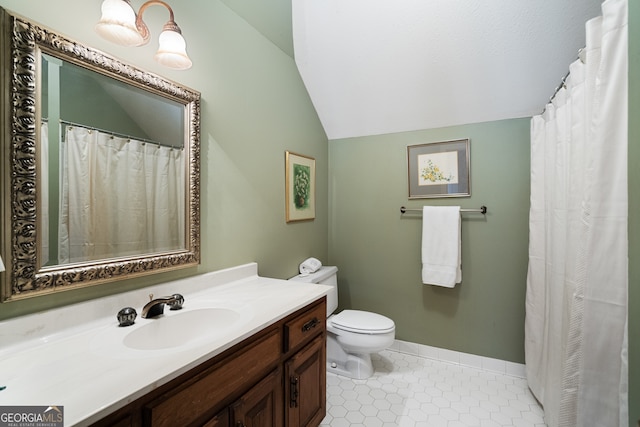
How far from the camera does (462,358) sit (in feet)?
7.66

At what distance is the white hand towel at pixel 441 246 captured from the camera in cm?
223

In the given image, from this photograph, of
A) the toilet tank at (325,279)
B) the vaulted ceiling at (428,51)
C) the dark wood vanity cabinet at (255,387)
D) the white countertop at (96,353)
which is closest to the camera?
the white countertop at (96,353)

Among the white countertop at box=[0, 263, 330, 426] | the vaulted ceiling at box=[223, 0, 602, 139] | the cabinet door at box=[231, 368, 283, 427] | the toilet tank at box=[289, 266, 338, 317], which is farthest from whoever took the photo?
the toilet tank at box=[289, 266, 338, 317]

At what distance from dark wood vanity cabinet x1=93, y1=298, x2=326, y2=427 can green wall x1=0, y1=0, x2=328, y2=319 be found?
0.56 meters

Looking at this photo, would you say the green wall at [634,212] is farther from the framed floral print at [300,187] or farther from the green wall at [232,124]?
the framed floral print at [300,187]

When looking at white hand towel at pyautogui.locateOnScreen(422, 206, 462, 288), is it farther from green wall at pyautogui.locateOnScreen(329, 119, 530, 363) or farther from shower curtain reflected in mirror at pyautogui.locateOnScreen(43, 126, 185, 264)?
shower curtain reflected in mirror at pyautogui.locateOnScreen(43, 126, 185, 264)

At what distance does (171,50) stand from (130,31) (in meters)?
0.16

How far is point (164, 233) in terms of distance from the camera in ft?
4.36

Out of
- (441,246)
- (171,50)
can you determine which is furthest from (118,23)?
(441,246)

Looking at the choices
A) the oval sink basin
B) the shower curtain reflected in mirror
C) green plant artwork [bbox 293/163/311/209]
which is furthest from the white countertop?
green plant artwork [bbox 293/163/311/209]

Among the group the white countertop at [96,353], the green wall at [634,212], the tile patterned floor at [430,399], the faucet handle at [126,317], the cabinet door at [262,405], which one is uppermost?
the green wall at [634,212]

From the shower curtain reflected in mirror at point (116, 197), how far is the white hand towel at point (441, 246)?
177cm

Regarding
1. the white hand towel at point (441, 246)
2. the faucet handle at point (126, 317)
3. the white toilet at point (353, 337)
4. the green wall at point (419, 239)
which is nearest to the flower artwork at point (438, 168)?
the green wall at point (419, 239)

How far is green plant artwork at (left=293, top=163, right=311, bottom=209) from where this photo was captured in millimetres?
2236
